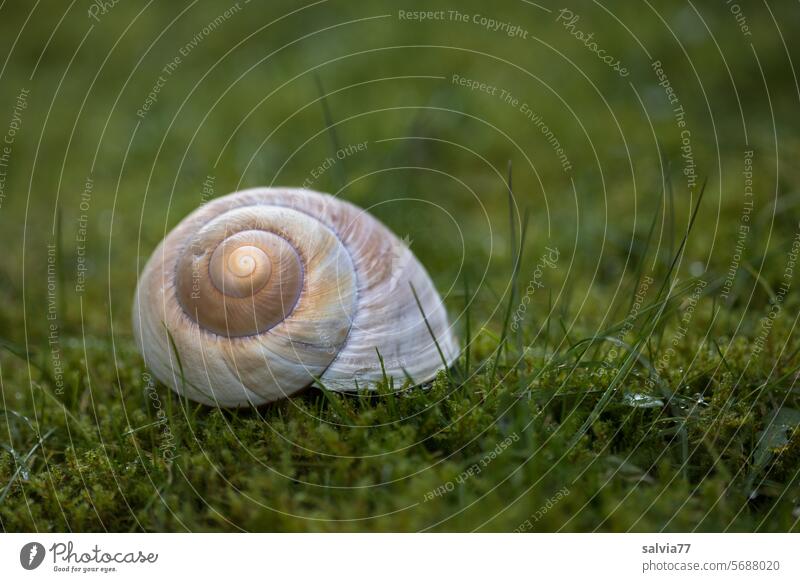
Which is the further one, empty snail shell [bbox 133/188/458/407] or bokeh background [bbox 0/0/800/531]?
empty snail shell [bbox 133/188/458/407]

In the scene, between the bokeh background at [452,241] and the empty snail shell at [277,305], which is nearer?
the bokeh background at [452,241]

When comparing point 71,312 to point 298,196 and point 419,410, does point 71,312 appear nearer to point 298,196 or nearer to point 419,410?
point 298,196

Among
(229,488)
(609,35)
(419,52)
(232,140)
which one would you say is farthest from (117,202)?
(609,35)

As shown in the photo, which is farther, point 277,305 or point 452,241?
point 452,241

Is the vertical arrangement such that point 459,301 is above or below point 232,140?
below
